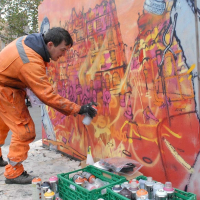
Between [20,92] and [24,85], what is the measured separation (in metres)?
0.10

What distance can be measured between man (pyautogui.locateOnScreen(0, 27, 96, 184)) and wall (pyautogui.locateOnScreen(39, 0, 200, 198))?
468 millimetres

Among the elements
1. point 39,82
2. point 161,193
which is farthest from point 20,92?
point 161,193

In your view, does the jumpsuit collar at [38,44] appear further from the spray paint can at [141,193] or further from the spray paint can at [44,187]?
the spray paint can at [141,193]

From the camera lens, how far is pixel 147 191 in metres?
1.88

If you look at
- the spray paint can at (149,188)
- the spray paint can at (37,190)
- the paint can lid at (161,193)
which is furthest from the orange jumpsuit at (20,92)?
the paint can lid at (161,193)

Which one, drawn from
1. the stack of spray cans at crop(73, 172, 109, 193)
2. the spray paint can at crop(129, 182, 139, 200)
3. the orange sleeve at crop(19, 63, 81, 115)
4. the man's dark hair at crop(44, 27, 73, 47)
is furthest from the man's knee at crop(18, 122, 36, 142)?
the spray paint can at crop(129, 182, 139, 200)

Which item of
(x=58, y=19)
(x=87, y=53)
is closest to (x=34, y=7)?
(x=58, y=19)

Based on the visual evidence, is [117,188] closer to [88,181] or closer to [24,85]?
[88,181]

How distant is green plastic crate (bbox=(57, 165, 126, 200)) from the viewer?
1941 millimetres

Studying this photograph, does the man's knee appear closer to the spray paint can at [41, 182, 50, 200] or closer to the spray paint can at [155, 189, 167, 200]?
the spray paint can at [41, 182, 50, 200]

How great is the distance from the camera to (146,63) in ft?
7.66

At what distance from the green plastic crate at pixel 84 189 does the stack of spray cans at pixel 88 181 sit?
0.22 feet

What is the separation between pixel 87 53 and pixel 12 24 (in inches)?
541

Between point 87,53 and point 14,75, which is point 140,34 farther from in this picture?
point 14,75
